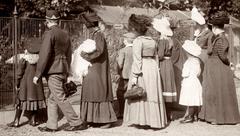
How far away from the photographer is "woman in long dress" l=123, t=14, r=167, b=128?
27.1 ft

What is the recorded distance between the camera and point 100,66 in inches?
335

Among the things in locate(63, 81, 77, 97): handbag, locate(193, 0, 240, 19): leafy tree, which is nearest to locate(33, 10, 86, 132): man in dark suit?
locate(63, 81, 77, 97): handbag

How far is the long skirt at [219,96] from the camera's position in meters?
9.08

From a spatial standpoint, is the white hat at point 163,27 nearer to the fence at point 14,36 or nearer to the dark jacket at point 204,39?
the dark jacket at point 204,39

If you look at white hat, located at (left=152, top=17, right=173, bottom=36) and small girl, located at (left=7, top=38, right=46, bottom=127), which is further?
white hat, located at (left=152, top=17, right=173, bottom=36)

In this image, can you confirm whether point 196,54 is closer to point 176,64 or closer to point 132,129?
point 176,64

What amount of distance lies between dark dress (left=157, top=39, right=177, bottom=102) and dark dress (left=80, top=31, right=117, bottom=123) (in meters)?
1.37

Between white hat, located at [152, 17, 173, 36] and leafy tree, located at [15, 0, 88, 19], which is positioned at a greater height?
leafy tree, located at [15, 0, 88, 19]

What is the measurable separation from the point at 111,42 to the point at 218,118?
9.42 m

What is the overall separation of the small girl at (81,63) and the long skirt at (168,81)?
171 cm

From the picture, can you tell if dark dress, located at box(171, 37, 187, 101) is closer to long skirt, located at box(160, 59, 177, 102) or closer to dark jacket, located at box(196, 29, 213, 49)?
dark jacket, located at box(196, 29, 213, 49)

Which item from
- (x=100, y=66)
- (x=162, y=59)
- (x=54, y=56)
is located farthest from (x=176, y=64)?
(x=54, y=56)

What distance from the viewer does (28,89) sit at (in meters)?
8.60

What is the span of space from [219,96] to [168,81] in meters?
1.07
